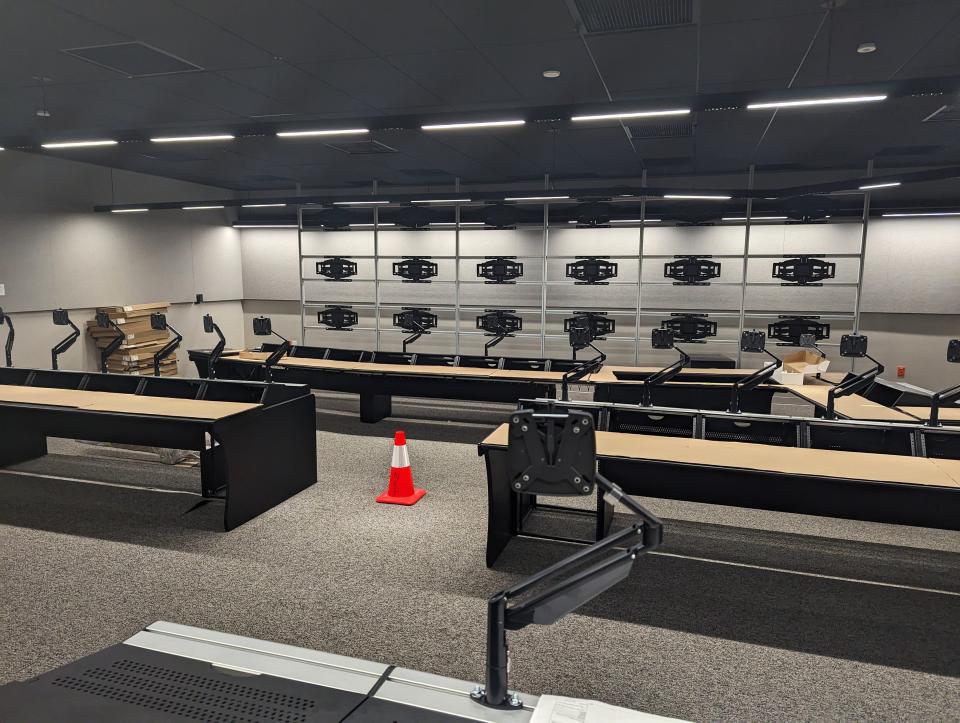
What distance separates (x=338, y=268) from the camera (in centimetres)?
994

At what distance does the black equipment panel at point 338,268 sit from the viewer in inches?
391

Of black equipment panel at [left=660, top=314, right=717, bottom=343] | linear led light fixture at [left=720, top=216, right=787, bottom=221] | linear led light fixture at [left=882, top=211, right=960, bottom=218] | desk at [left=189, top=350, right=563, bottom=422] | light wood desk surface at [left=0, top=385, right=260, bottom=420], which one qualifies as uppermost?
linear led light fixture at [left=882, top=211, right=960, bottom=218]

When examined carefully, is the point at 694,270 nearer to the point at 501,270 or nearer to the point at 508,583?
the point at 501,270

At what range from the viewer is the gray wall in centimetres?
784

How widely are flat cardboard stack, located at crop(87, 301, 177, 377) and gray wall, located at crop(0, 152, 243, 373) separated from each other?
23 centimetres

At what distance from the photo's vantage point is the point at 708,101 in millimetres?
3426

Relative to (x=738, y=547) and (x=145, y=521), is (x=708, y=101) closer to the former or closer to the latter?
(x=738, y=547)

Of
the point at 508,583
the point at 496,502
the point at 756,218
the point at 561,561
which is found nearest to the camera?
the point at 561,561

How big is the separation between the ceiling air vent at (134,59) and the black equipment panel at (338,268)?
5228mm

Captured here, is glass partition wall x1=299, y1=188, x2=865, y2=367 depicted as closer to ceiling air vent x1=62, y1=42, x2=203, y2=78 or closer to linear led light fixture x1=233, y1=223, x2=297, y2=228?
linear led light fixture x1=233, y1=223, x2=297, y2=228

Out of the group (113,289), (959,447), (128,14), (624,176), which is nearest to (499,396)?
(959,447)

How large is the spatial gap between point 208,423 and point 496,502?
6.24ft


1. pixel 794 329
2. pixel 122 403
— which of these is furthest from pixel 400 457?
pixel 794 329

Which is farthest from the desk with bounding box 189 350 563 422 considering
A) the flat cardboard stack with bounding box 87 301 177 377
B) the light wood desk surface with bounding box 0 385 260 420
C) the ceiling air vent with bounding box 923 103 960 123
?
the ceiling air vent with bounding box 923 103 960 123
